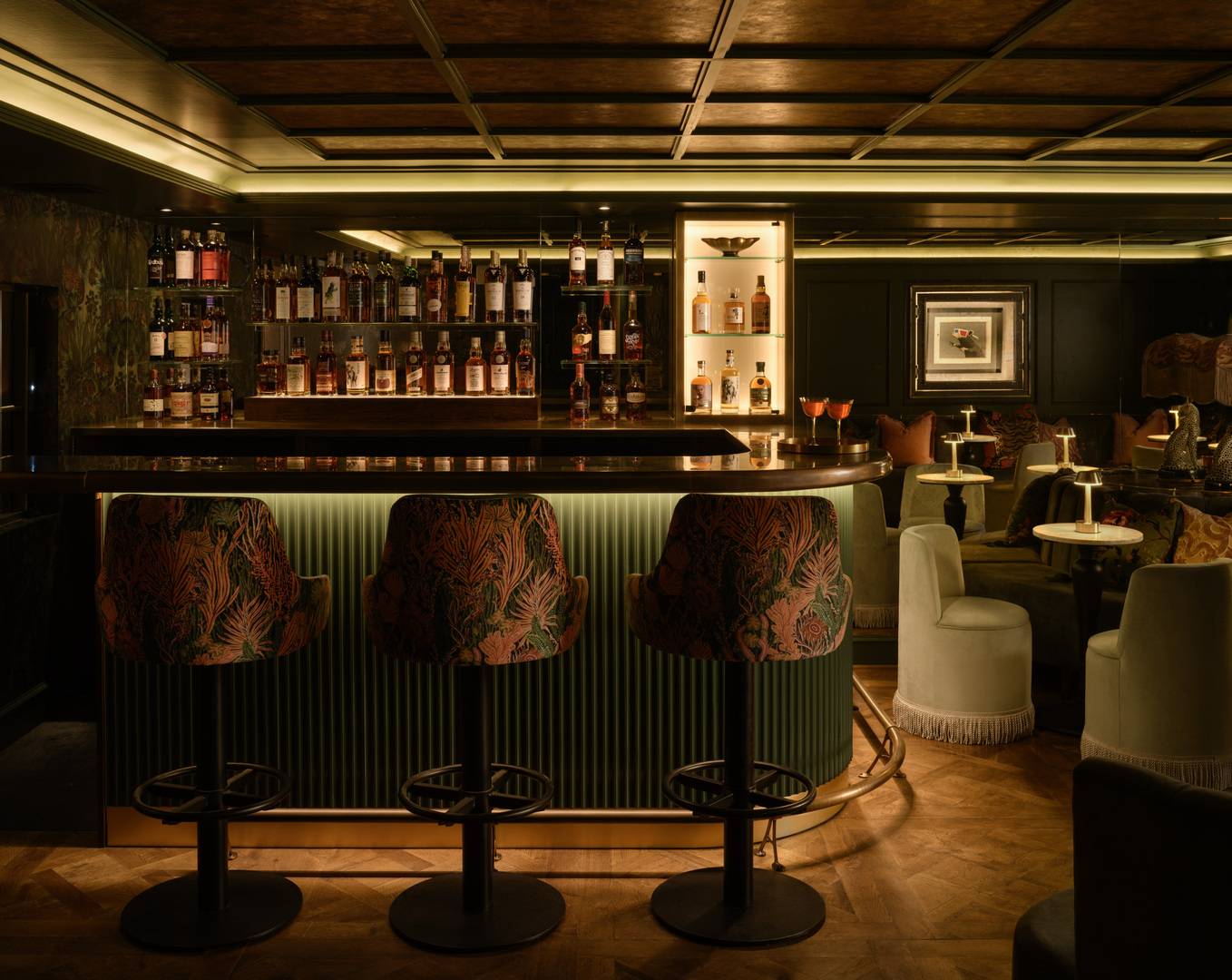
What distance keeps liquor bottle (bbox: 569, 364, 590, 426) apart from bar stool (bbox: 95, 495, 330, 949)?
3.19 metres

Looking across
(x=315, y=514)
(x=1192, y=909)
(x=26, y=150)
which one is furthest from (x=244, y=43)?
(x=1192, y=909)

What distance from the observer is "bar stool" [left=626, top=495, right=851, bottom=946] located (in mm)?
2715

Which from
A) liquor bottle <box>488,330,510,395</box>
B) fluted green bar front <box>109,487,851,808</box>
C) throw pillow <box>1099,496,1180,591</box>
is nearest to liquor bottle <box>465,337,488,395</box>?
liquor bottle <box>488,330,510,395</box>

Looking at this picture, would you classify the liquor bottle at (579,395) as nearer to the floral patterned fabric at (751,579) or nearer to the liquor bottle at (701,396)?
the liquor bottle at (701,396)

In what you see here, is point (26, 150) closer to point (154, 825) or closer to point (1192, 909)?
point (154, 825)

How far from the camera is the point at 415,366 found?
19.5ft

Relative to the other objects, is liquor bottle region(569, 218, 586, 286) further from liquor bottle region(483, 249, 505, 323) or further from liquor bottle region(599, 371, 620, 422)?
liquor bottle region(599, 371, 620, 422)

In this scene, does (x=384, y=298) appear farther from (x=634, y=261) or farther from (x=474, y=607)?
(x=474, y=607)

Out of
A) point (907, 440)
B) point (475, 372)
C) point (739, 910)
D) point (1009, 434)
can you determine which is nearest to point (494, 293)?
point (475, 372)

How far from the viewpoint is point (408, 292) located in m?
5.85

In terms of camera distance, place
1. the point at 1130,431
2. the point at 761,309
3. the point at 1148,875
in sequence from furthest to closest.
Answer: the point at 1130,431 → the point at 761,309 → the point at 1148,875

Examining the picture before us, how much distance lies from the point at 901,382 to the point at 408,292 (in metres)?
6.40

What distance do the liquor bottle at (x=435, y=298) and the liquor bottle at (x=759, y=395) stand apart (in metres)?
1.69

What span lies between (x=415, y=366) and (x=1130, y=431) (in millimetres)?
5658
